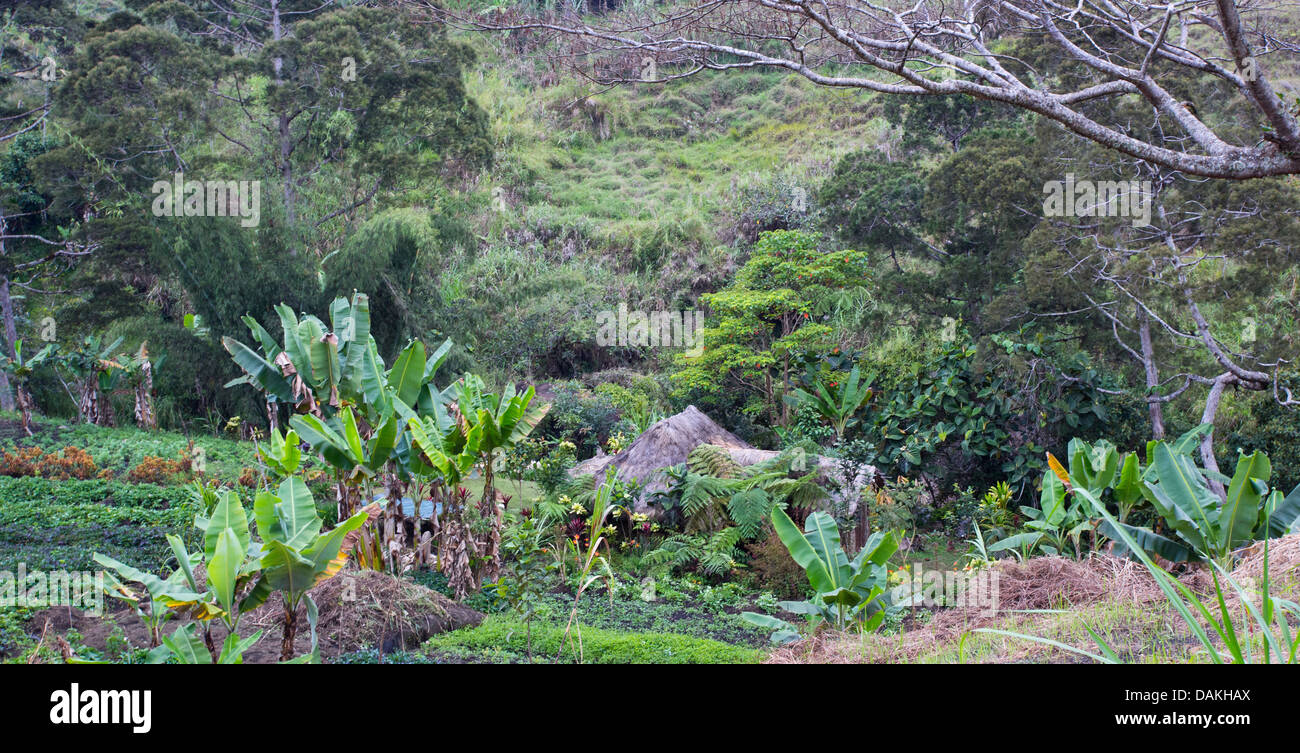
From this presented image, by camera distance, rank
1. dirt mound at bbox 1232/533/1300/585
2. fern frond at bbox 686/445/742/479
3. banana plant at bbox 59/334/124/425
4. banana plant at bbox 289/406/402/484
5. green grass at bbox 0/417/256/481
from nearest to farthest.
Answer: dirt mound at bbox 1232/533/1300/585 < banana plant at bbox 289/406/402/484 < fern frond at bbox 686/445/742/479 < green grass at bbox 0/417/256/481 < banana plant at bbox 59/334/124/425

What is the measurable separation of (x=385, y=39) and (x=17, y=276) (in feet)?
28.4

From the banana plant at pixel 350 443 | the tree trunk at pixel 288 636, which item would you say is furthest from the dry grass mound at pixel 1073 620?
the banana plant at pixel 350 443

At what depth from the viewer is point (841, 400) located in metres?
12.5

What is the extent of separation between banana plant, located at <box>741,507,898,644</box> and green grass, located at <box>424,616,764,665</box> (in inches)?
15.5

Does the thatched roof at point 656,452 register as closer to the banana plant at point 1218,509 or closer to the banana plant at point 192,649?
the banana plant at point 1218,509

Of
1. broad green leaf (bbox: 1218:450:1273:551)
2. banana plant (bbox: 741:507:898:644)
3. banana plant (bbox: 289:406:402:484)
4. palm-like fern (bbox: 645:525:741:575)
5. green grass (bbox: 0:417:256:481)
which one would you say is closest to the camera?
banana plant (bbox: 741:507:898:644)

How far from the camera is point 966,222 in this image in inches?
540

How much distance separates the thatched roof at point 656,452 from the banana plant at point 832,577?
14.6 ft

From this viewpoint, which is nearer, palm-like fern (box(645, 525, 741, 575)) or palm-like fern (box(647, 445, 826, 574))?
palm-like fern (box(645, 525, 741, 575))

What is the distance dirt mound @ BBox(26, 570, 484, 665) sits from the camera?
5512 mm

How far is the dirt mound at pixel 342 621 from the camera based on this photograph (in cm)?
551

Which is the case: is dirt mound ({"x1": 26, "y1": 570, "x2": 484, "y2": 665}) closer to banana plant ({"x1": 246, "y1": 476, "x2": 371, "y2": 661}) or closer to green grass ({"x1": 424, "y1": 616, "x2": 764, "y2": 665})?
green grass ({"x1": 424, "y1": 616, "x2": 764, "y2": 665})

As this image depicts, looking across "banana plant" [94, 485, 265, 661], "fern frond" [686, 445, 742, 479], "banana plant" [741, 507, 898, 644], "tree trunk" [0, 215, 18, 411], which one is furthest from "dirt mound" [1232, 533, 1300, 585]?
"tree trunk" [0, 215, 18, 411]
